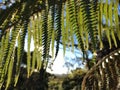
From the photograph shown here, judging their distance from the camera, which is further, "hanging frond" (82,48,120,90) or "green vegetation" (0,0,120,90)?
"hanging frond" (82,48,120,90)

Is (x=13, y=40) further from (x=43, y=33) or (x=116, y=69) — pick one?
(x=116, y=69)

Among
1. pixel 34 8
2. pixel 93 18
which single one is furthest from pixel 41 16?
pixel 93 18

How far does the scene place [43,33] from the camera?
0.78 meters

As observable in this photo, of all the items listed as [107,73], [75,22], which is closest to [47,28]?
[75,22]

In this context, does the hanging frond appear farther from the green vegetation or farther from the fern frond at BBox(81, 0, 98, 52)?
the fern frond at BBox(81, 0, 98, 52)

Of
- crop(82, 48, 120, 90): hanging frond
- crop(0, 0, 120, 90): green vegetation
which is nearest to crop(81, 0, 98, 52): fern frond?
crop(0, 0, 120, 90): green vegetation

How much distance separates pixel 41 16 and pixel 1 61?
0.45 feet

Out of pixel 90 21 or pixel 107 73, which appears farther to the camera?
pixel 107 73

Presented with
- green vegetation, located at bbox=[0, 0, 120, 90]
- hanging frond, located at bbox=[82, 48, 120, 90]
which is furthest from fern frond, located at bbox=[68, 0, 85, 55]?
hanging frond, located at bbox=[82, 48, 120, 90]

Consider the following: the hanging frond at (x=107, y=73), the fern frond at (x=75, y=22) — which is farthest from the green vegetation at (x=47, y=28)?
the hanging frond at (x=107, y=73)

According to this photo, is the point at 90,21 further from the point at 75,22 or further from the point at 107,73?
the point at 107,73

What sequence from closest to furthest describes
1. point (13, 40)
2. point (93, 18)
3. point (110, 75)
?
point (93, 18)
point (13, 40)
point (110, 75)

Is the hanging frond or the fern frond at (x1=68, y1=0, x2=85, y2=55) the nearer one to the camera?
the fern frond at (x1=68, y1=0, x2=85, y2=55)

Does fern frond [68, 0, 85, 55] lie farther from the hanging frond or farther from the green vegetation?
the hanging frond
